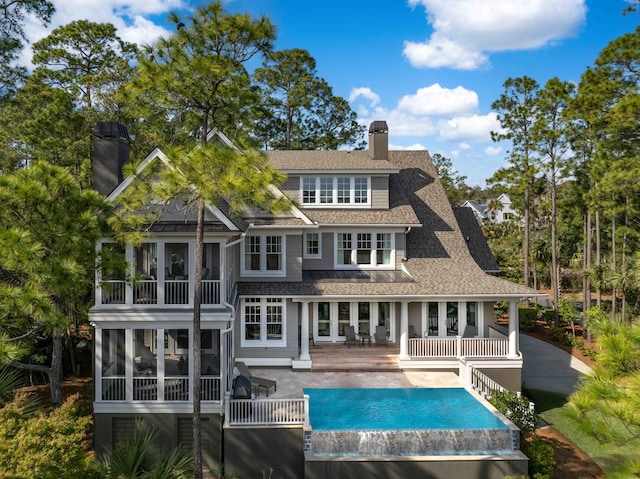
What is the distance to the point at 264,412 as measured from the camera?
13.9m

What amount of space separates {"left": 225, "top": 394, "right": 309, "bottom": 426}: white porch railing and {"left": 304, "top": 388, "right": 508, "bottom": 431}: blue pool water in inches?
24.2

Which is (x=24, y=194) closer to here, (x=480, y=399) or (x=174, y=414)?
(x=174, y=414)

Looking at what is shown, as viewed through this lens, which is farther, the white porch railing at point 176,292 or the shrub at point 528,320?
the shrub at point 528,320

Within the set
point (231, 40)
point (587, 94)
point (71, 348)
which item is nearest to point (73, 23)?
point (71, 348)

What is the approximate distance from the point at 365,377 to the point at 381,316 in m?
4.40

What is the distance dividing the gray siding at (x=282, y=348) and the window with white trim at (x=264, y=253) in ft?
6.86

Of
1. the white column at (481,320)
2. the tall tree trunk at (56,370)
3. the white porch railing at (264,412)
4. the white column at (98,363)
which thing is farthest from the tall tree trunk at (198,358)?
the white column at (481,320)

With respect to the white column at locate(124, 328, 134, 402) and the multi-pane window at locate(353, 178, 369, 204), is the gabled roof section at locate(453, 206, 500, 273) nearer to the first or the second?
the multi-pane window at locate(353, 178, 369, 204)

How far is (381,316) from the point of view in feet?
70.9

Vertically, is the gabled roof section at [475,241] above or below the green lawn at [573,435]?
above

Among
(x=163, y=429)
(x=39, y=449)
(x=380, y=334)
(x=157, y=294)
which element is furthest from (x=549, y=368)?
(x=39, y=449)

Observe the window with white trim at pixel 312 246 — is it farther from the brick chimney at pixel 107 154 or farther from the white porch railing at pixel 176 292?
the brick chimney at pixel 107 154

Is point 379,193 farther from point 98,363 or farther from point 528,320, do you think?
point 528,320

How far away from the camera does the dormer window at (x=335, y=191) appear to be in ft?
74.2
